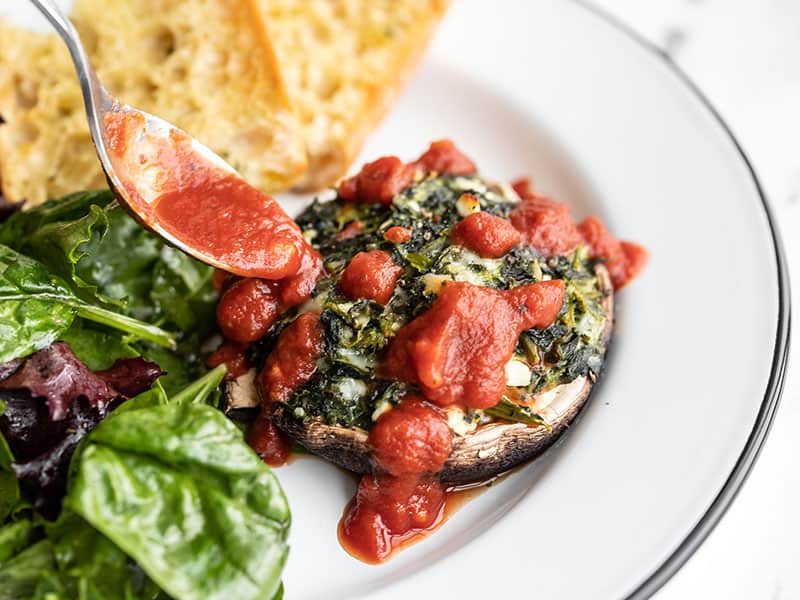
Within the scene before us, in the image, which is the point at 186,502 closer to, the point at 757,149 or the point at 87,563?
the point at 87,563

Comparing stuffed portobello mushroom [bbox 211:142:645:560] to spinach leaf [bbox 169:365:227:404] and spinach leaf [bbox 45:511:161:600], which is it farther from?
spinach leaf [bbox 45:511:161:600]

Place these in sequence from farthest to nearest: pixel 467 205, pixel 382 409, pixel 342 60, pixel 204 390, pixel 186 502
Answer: pixel 342 60 → pixel 467 205 → pixel 204 390 → pixel 382 409 → pixel 186 502

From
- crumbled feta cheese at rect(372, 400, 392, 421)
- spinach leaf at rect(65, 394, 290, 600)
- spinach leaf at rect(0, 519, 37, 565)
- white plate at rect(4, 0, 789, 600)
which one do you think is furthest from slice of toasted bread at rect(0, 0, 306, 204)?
spinach leaf at rect(0, 519, 37, 565)

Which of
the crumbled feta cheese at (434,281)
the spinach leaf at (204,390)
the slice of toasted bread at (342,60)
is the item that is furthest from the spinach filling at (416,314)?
the slice of toasted bread at (342,60)

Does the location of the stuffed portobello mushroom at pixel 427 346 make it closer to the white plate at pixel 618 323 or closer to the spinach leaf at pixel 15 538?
the white plate at pixel 618 323

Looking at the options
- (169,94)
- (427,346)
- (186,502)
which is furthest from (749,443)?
(169,94)

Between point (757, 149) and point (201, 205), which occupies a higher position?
point (757, 149)

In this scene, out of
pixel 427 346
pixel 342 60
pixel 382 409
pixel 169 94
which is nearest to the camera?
pixel 427 346
